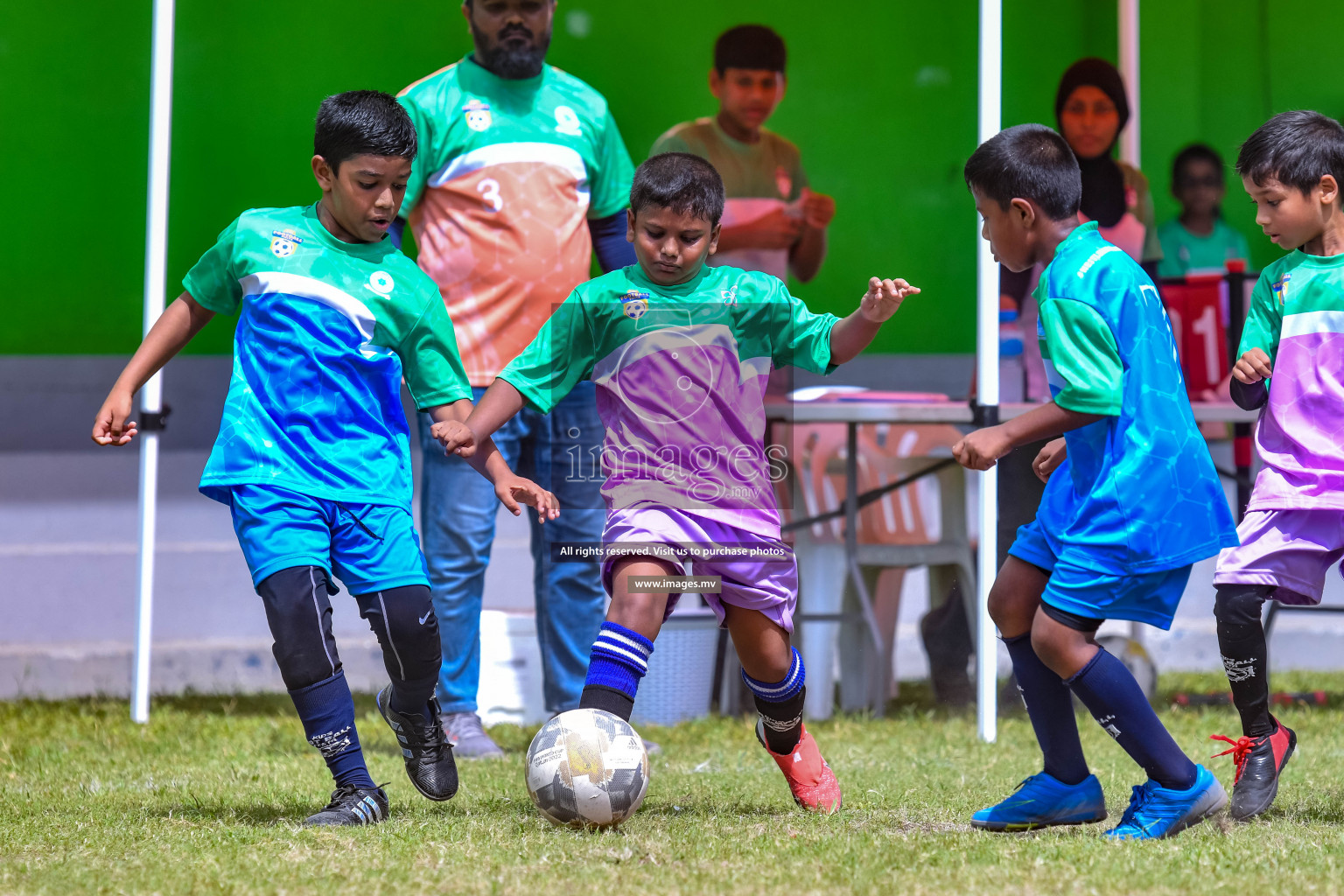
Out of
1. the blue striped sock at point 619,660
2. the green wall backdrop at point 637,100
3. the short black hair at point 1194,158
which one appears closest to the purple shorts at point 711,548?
the blue striped sock at point 619,660

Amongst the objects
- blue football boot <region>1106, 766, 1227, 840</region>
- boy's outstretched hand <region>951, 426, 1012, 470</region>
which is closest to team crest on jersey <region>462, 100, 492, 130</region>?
boy's outstretched hand <region>951, 426, 1012, 470</region>

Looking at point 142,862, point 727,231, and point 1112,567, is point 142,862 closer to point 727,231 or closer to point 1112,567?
point 1112,567

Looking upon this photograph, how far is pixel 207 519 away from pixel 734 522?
359cm

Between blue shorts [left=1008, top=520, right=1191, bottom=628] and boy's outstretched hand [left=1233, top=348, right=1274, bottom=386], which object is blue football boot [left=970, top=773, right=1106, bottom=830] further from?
boy's outstretched hand [left=1233, top=348, right=1274, bottom=386]

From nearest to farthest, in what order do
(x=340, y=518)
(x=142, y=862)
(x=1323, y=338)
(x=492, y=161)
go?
(x=142, y=862)
(x=340, y=518)
(x=1323, y=338)
(x=492, y=161)

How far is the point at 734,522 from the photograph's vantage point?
316 centimetres

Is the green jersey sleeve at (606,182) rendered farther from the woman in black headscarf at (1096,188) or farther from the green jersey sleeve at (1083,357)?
the green jersey sleeve at (1083,357)

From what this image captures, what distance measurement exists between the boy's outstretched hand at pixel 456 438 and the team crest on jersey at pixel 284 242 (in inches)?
19.8

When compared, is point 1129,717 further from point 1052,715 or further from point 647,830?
point 647,830

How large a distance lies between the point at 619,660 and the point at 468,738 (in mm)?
1313

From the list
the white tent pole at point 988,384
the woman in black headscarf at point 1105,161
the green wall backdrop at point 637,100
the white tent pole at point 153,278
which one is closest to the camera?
the white tent pole at point 988,384

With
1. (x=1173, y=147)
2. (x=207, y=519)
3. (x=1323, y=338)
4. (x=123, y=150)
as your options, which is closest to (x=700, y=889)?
(x=1323, y=338)

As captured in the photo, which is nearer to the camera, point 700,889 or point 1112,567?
point 700,889

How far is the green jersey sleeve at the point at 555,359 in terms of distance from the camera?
3.25 m
